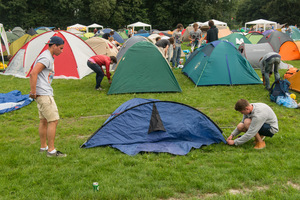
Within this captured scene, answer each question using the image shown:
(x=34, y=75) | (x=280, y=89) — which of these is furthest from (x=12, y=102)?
(x=280, y=89)

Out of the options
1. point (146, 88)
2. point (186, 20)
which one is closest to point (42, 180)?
point (146, 88)

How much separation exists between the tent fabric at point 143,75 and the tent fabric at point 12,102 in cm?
254

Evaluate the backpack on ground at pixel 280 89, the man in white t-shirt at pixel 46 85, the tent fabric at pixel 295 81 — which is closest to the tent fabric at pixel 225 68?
the tent fabric at pixel 295 81

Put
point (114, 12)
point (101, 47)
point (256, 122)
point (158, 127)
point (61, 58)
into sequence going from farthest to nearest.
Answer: point (114, 12) < point (101, 47) < point (61, 58) < point (158, 127) < point (256, 122)

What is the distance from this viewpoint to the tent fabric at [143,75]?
8766mm

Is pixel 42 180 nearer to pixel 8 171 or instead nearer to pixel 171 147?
pixel 8 171

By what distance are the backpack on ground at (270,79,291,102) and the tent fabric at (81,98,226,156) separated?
3.58m

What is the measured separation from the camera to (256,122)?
468cm

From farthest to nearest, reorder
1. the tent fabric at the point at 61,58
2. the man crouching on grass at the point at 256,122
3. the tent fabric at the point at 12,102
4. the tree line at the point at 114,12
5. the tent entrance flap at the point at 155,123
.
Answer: the tree line at the point at 114,12 → the tent fabric at the point at 61,58 → the tent fabric at the point at 12,102 → the tent entrance flap at the point at 155,123 → the man crouching on grass at the point at 256,122

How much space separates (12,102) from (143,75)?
3942 millimetres

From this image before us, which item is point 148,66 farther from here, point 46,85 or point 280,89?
point 46,85

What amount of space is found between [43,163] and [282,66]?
11.3 m

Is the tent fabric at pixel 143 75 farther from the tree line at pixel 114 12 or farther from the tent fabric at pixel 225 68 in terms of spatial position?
the tree line at pixel 114 12

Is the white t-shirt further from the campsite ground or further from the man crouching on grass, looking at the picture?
the man crouching on grass
